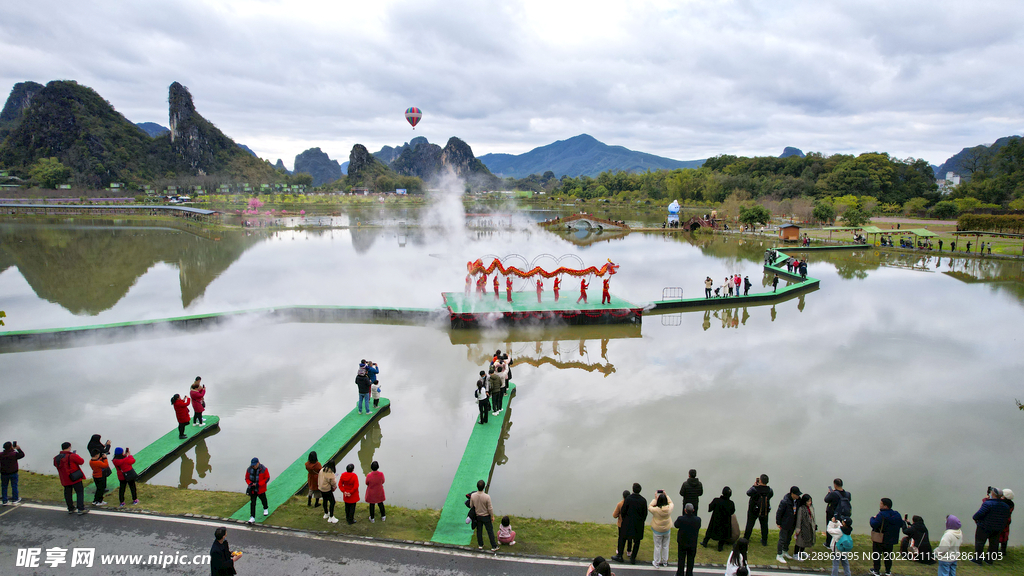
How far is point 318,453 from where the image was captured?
30.7ft

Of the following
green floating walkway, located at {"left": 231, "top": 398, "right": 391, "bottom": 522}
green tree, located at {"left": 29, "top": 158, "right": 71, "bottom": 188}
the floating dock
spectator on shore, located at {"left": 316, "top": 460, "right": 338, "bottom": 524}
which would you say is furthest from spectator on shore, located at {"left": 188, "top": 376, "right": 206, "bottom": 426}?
green tree, located at {"left": 29, "top": 158, "right": 71, "bottom": 188}

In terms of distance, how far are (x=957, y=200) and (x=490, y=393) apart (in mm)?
74927

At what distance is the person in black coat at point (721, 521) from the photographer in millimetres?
6527

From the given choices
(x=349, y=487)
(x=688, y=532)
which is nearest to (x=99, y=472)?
(x=349, y=487)

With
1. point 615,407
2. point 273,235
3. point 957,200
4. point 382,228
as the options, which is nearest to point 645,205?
point 957,200

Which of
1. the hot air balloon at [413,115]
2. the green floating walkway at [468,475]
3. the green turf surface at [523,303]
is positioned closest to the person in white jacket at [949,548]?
the green floating walkway at [468,475]

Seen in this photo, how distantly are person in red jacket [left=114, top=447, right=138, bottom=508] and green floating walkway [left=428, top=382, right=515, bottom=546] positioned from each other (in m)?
4.57

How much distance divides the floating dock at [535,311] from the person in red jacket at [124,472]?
37.4 feet

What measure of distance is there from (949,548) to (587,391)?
779 cm

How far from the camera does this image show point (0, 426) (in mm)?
10461

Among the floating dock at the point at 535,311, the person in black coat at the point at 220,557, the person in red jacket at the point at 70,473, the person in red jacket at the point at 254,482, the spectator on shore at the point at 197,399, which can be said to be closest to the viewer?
the person in black coat at the point at 220,557

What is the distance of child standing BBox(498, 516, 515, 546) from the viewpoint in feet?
21.7

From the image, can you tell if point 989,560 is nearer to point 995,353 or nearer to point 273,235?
point 995,353

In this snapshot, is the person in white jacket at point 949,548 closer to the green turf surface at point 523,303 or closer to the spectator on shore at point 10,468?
the spectator on shore at point 10,468
